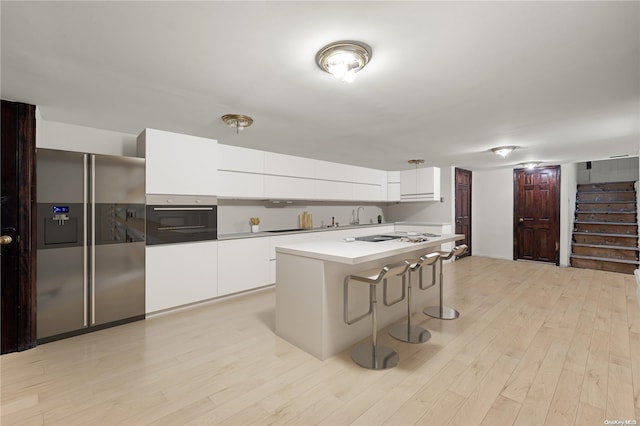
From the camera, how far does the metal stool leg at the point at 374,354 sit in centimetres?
219

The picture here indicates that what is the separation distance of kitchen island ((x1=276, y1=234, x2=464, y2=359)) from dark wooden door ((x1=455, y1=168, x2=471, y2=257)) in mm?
4675

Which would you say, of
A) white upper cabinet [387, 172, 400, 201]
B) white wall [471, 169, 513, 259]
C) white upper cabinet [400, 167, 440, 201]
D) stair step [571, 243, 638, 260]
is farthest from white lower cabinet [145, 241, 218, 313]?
stair step [571, 243, 638, 260]

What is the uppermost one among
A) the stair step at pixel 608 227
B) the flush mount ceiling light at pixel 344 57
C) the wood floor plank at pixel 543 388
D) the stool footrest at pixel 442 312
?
the flush mount ceiling light at pixel 344 57

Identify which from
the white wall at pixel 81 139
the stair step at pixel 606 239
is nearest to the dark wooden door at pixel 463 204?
the stair step at pixel 606 239

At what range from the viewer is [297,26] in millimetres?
1526

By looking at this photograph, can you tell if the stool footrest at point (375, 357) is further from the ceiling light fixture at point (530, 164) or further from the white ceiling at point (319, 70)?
the ceiling light fixture at point (530, 164)

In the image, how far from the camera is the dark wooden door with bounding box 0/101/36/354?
236 cm

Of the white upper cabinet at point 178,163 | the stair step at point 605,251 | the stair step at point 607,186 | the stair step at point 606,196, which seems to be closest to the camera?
the white upper cabinet at point 178,163

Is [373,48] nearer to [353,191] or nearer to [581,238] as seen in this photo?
[353,191]

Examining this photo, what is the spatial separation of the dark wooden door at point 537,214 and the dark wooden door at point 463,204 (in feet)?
3.24

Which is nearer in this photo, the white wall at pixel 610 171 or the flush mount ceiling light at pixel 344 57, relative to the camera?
the flush mount ceiling light at pixel 344 57

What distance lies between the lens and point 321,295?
7.45 ft

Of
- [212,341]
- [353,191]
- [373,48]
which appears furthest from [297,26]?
[353,191]

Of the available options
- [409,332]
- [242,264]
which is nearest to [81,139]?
[242,264]
